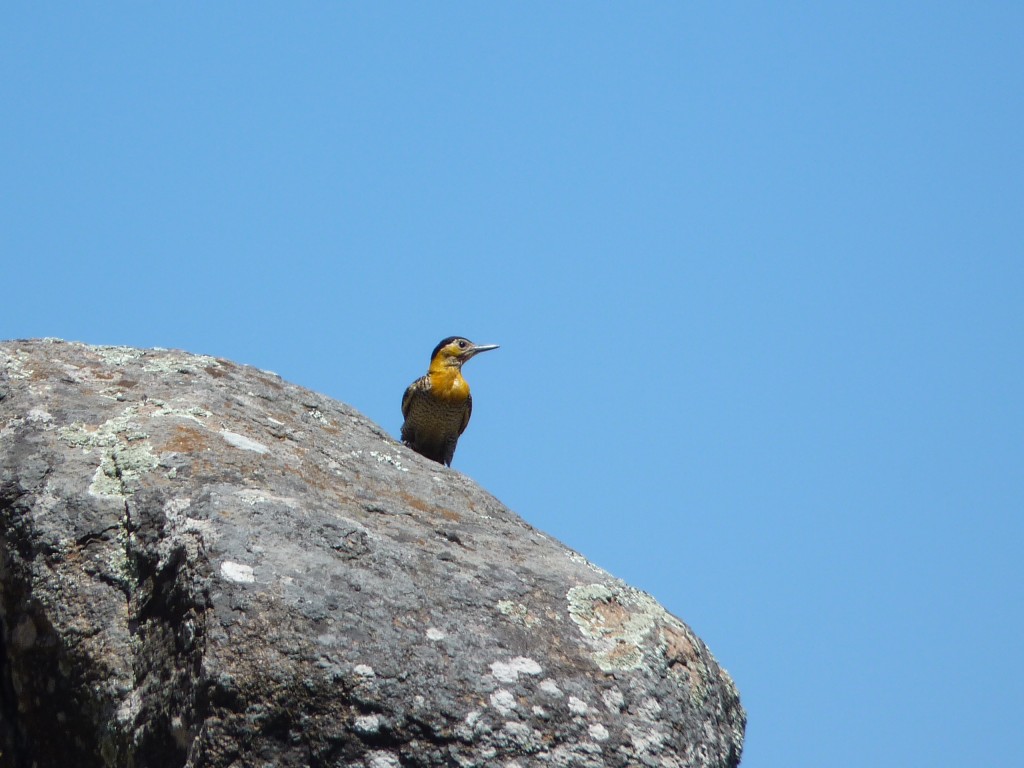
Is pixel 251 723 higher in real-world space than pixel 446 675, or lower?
lower

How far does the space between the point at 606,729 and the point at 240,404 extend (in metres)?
2.68

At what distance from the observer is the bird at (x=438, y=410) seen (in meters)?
11.6

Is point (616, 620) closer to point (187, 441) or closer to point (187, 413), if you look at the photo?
point (187, 441)

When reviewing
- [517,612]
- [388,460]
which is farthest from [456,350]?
[517,612]

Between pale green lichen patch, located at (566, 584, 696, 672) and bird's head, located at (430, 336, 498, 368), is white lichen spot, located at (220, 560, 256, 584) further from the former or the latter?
bird's head, located at (430, 336, 498, 368)

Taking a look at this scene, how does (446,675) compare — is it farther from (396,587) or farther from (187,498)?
(187,498)

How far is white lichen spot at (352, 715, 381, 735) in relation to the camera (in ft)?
13.5

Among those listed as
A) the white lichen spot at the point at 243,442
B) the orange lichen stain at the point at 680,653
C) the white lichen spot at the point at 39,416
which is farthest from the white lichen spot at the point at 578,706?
the white lichen spot at the point at 39,416

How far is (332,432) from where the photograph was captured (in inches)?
252

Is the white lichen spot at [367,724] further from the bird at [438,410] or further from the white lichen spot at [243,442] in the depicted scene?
the bird at [438,410]

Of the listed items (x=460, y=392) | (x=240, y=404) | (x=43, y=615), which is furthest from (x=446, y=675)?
(x=460, y=392)

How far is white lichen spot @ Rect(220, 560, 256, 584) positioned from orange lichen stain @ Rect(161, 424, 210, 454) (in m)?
0.98

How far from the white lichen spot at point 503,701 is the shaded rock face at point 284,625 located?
12mm

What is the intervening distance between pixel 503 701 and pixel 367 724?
477 millimetres
